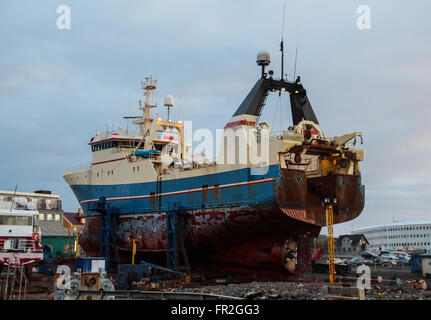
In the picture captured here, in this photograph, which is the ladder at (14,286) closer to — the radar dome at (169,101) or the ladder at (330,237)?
the ladder at (330,237)

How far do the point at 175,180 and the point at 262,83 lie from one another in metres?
8.38

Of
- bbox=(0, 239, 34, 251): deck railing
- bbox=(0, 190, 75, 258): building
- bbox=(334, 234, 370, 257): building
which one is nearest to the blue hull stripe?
bbox=(0, 239, 34, 251): deck railing

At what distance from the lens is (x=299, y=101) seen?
3284 centimetres

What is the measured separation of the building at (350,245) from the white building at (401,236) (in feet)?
88.0

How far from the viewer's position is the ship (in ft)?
89.4

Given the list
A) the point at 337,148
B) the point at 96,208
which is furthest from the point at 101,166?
the point at 337,148

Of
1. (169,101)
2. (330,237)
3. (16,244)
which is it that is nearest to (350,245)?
(169,101)

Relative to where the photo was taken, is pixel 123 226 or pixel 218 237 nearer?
pixel 218 237

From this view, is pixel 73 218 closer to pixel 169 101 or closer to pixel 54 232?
pixel 54 232

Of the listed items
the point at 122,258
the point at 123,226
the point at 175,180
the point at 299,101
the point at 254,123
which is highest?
the point at 299,101

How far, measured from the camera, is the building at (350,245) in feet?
263
